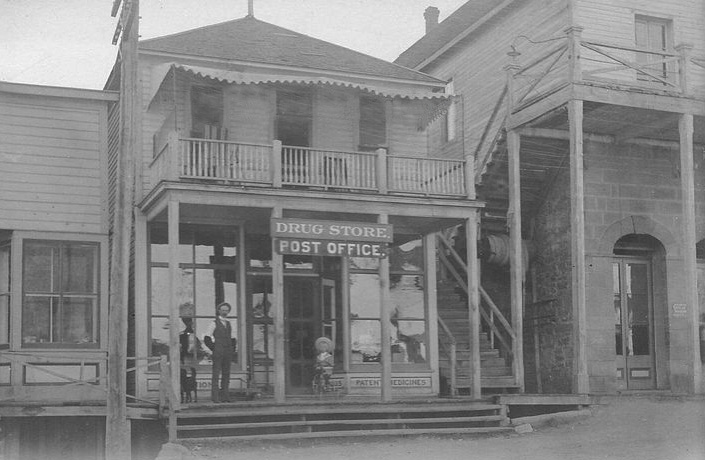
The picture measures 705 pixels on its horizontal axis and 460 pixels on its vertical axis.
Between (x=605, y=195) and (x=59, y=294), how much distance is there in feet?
36.5

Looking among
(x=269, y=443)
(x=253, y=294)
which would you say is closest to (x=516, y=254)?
(x=253, y=294)

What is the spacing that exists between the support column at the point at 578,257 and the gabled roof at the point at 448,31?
5945 millimetres

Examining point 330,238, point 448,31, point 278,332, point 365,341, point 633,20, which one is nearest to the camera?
point 278,332

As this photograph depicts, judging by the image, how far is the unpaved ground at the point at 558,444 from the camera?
1412cm

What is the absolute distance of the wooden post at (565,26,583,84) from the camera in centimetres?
1864

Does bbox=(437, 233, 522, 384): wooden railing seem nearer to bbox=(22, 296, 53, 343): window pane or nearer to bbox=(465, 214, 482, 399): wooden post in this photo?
bbox=(465, 214, 482, 399): wooden post

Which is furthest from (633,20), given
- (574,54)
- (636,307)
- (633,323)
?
(633,323)

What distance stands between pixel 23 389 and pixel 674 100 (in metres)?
13.3

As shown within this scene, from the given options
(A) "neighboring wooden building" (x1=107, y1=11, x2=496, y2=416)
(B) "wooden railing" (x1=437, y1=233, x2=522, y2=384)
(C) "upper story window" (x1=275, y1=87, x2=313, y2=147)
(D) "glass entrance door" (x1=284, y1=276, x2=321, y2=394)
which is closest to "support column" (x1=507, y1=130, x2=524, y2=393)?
(B) "wooden railing" (x1=437, y1=233, x2=522, y2=384)

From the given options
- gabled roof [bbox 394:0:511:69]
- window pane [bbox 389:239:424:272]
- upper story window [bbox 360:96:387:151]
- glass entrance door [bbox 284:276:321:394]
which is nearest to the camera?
glass entrance door [bbox 284:276:321:394]

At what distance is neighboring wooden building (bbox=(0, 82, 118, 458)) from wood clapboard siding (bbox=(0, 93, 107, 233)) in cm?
2

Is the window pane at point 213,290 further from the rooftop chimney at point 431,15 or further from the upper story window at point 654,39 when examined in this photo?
the rooftop chimney at point 431,15

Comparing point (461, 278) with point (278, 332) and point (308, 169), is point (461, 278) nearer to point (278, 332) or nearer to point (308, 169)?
point (308, 169)

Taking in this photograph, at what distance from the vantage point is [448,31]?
91.0 ft
